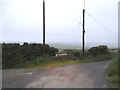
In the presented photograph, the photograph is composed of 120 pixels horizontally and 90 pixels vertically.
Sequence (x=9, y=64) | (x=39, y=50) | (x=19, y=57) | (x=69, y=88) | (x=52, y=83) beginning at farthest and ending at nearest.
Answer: (x=39, y=50) < (x=19, y=57) < (x=9, y=64) < (x=52, y=83) < (x=69, y=88)

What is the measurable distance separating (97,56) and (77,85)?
1148 inches

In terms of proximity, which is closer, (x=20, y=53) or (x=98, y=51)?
(x=20, y=53)

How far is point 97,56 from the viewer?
46.4 metres

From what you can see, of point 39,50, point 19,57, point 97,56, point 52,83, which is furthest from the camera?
point 97,56

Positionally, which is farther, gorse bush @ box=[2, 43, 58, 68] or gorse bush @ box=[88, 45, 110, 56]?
gorse bush @ box=[88, 45, 110, 56]

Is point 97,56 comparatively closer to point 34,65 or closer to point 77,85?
point 34,65

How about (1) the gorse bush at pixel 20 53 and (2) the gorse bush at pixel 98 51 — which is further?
(2) the gorse bush at pixel 98 51

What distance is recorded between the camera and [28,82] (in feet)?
62.0

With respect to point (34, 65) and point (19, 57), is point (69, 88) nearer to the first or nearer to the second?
point (34, 65)

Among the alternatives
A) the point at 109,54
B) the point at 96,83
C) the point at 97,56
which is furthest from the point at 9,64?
the point at 109,54

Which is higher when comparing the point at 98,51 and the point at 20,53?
the point at 20,53

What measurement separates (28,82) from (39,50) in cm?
1795

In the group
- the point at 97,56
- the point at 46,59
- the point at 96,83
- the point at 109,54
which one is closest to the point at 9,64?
the point at 46,59

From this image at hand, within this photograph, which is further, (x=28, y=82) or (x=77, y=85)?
(x=28, y=82)
